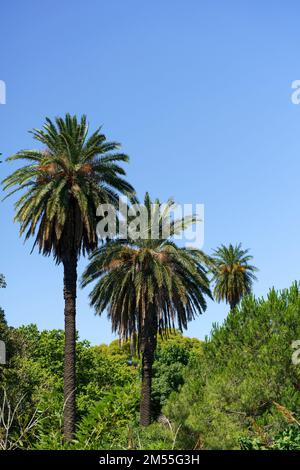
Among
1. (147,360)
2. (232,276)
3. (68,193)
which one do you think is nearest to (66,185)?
(68,193)

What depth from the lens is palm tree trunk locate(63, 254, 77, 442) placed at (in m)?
34.0

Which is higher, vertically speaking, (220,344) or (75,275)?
(75,275)

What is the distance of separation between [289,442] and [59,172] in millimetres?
20668

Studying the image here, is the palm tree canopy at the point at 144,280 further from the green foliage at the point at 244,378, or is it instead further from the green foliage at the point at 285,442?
the green foliage at the point at 285,442

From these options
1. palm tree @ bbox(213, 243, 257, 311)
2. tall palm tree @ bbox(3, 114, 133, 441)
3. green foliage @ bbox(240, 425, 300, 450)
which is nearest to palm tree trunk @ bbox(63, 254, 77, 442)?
tall palm tree @ bbox(3, 114, 133, 441)

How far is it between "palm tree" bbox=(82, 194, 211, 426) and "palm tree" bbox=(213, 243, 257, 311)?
89.8ft

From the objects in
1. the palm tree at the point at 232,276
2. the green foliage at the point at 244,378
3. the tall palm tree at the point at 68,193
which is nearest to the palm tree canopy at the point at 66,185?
the tall palm tree at the point at 68,193

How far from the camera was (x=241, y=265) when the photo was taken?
7025 centimetres

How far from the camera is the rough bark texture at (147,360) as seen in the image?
41.3 m

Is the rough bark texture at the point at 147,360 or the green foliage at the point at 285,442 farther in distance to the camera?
the rough bark texture at the point at 147,360

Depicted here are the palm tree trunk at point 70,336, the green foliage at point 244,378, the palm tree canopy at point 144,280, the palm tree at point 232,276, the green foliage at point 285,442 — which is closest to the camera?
the green foliage at point 285,442

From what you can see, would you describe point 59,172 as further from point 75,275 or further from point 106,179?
point 75,275
